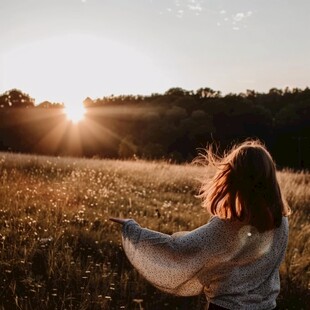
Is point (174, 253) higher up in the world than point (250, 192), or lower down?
lower down

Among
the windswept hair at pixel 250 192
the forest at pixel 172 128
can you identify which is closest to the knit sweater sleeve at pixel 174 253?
the windswept hair at pixel 250 192

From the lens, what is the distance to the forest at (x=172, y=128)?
151 feet

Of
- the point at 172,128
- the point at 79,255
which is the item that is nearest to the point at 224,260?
the point at 79,255

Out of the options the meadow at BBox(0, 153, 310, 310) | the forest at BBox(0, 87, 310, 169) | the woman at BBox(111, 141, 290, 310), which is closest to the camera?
the woman at BBox(111, 141, 290, 310)

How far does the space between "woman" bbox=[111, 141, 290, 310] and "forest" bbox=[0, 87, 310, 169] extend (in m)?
39.8

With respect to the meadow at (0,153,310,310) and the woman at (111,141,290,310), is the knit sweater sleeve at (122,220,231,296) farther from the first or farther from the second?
the meadow at (0,153,310,310)

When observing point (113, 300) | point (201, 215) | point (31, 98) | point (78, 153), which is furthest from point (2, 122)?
point (113, 300)

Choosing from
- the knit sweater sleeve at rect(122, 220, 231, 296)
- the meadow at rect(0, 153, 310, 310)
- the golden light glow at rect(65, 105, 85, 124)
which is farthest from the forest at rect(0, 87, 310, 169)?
the knit sweater sleeve at rect(122, 220, 231, 296)

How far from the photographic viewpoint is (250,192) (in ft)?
7.54

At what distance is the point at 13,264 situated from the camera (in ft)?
13.7

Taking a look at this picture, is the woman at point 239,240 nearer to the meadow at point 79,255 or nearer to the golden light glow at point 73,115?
the meadow at point 79,255

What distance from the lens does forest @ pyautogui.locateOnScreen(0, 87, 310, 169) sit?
4600 centimetres

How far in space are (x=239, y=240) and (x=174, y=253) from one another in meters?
0.36

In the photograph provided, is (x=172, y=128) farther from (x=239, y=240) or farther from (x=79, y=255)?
(x=239, y=240)
